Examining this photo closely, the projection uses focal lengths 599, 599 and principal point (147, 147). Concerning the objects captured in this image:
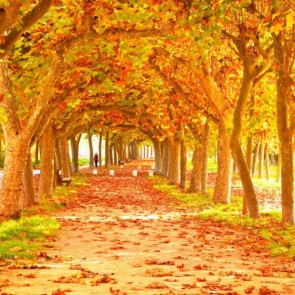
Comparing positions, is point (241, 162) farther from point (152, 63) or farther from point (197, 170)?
point (197, 170)

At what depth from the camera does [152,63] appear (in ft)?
83.2

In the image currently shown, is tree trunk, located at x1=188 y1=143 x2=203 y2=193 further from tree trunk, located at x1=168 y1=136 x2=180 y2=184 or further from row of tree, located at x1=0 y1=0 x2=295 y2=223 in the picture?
tree trunk, located at x1=168 y1=136 x2=180 y2=184

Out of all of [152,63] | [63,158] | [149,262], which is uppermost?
[152,63]

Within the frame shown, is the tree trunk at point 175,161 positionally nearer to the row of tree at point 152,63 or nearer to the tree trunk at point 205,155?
the tree trunk at point 205,155

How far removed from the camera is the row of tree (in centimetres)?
1282

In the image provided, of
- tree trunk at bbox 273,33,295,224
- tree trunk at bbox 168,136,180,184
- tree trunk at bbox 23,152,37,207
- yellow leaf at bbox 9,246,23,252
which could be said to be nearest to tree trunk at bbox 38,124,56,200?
tree trunk at bbox 23,152,37,207

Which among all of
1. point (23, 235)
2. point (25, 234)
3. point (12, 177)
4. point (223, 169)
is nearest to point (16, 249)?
point (23, 235)

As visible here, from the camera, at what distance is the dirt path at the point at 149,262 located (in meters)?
8.41

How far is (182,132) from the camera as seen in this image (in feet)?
113

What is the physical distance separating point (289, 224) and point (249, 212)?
114 inches

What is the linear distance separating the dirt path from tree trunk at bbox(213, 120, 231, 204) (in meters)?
4.36

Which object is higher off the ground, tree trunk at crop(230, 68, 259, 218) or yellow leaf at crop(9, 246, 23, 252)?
tree trunk at crop(230, 68, 259, 218)

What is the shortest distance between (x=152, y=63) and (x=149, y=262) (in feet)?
50.2

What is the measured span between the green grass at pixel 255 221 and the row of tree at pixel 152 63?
2.16ft
